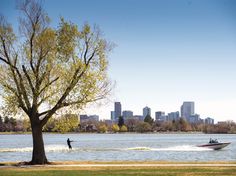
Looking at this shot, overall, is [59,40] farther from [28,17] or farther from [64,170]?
[64,170]

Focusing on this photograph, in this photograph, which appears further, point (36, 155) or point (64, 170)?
point (36, 155)

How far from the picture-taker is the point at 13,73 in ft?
114

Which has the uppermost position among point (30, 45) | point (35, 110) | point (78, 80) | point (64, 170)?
point (30, 45)

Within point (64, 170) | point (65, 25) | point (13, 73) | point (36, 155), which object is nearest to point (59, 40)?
point (65, 25)

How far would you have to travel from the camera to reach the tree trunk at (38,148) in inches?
1396

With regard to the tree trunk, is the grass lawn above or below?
below

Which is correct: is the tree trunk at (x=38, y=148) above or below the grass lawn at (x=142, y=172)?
above

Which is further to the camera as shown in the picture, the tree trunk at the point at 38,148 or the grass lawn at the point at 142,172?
the tree trunk at the point at 38,148

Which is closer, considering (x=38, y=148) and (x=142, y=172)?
(x=142, y=172)

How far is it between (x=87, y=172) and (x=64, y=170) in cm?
208

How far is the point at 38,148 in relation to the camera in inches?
1415

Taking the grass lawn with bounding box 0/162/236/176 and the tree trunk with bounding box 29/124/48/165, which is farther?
the tree trunk with bounding box 29/124/48/165

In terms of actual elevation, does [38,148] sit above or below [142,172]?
above

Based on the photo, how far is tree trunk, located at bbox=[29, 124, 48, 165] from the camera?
3547 centimetres
